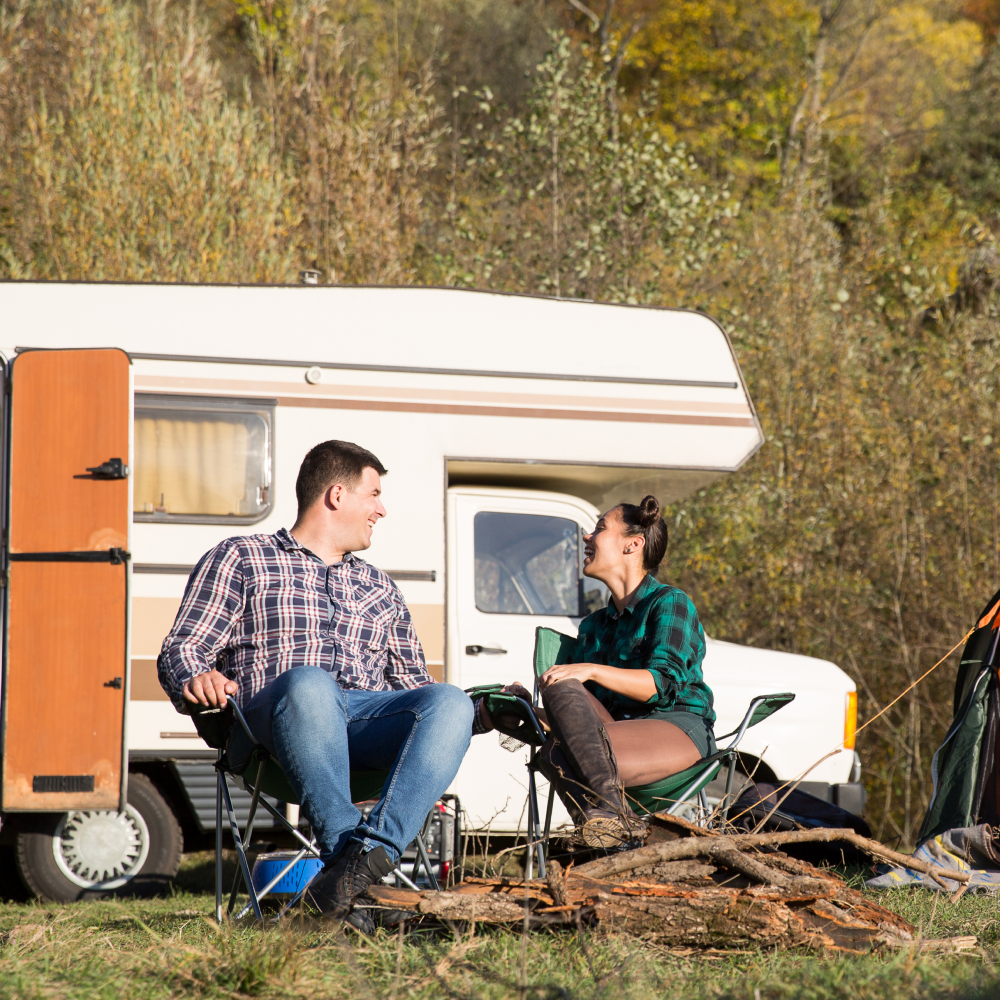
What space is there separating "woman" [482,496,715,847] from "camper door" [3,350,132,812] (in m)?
2.02

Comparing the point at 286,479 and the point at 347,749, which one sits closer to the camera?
the point at 347,749

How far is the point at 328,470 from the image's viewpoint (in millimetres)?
3631

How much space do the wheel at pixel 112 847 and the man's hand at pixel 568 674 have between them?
2690 mm

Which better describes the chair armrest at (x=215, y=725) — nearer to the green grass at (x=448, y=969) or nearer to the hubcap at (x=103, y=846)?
the green grass at (x=448, y=969)

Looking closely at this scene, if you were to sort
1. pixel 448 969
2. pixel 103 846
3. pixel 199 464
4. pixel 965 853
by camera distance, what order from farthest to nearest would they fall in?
pixel 103 846 < pixel 199 464 < pixel 965 853 < pixel 448 969

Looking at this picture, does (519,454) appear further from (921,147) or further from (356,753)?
(921,147)

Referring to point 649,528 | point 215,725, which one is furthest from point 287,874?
point 649,528

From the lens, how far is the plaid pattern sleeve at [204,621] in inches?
125

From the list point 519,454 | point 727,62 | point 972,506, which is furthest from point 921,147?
point 519,454

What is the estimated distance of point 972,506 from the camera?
8625 mm

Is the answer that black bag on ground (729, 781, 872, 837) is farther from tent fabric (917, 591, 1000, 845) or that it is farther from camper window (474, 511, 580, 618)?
camper window (474, 511, 580, 618)

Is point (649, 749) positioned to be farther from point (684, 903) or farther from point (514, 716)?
point (684, 903)

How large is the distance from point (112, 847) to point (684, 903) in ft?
12.0

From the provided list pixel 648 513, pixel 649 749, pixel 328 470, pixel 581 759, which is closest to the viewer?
pixel 581 759
